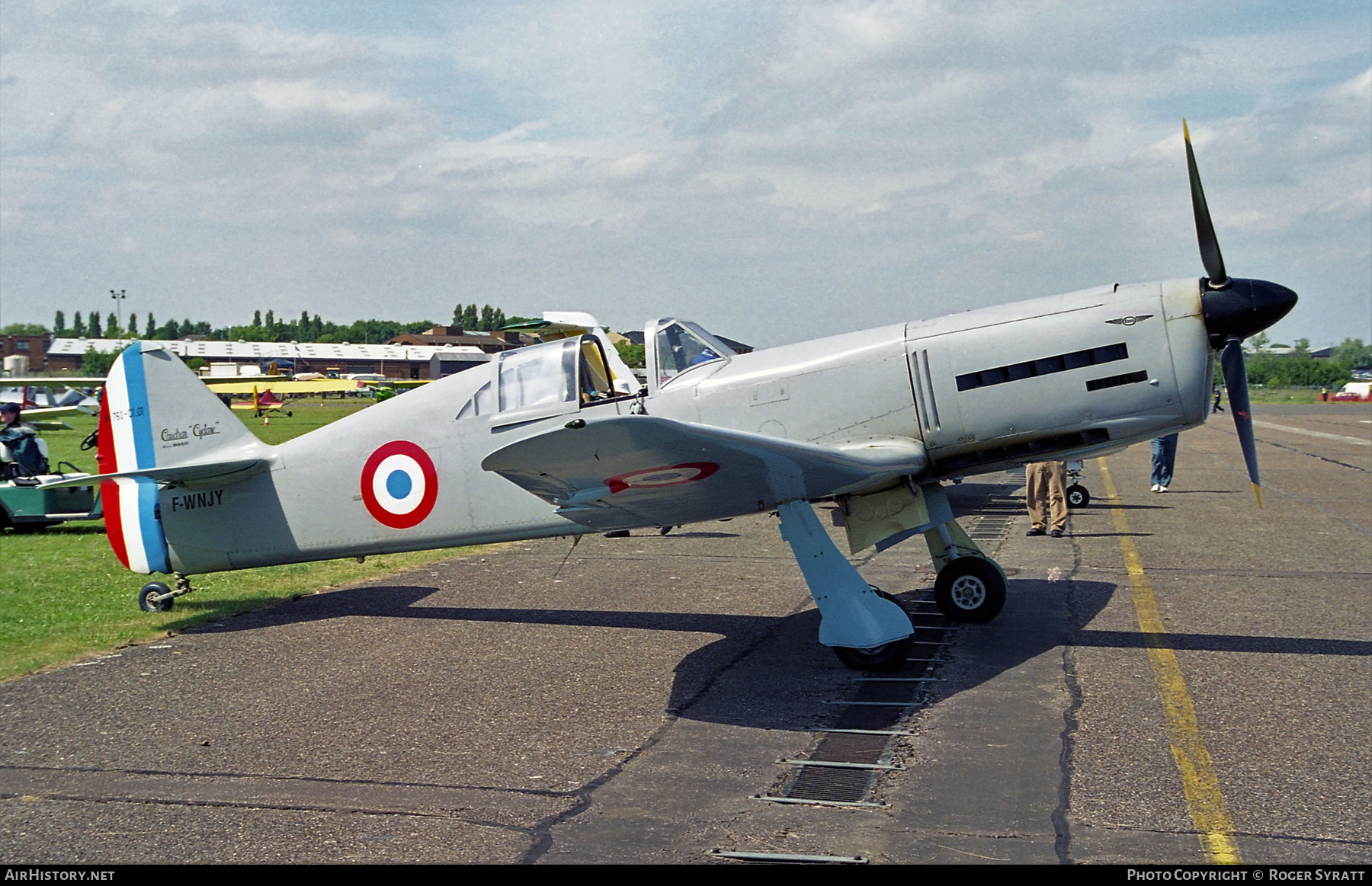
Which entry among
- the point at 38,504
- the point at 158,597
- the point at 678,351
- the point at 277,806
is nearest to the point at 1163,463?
the point at 678,351

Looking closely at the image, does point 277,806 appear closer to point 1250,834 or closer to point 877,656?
point 877,656

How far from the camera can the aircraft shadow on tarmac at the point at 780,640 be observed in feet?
20.1

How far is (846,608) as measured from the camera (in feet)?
21.6

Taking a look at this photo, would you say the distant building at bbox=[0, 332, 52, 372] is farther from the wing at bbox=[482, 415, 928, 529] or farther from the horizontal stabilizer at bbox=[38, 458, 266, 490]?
the wing at bbox=[482, 415, 928, 529]

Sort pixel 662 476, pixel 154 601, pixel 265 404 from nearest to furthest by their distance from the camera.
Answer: pixel 662 476, pixel 154 601, pixel 265 404

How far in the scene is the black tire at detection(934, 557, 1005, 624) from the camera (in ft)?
26.1

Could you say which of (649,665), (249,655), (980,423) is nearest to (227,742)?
(249,655)

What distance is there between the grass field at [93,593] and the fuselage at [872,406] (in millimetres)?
1257

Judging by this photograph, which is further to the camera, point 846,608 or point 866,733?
point 846,608

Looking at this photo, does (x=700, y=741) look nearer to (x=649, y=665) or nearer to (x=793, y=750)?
(x=793, y=750)

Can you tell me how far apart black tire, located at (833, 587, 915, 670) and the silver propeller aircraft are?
0.02 meters

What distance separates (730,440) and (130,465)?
228 inches

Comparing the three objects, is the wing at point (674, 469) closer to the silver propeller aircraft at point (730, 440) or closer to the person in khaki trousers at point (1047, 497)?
the silver propeller aircraft at point (730, 440)

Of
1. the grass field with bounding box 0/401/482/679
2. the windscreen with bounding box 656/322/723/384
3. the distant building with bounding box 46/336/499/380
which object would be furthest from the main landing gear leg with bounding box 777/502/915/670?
the distant building with bounding box 46/336/499/380
